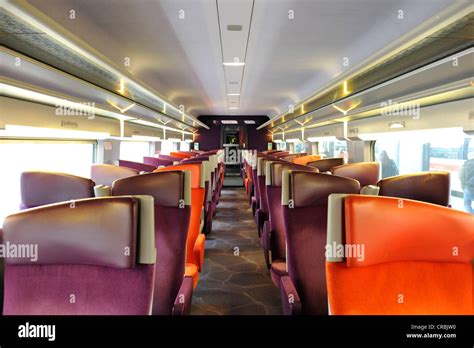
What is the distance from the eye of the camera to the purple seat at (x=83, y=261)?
138 centimetres

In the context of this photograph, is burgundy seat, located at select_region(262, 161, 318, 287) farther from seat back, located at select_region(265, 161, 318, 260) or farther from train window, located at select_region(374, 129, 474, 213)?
train window, located at select_region(374, 129, 474, 213)

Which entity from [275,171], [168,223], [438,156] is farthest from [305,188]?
[438,156]

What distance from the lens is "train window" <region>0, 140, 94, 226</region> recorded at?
350 cm

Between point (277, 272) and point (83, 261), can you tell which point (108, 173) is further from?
point (83, 261)

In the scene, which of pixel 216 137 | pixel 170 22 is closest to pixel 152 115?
pixel 170 22

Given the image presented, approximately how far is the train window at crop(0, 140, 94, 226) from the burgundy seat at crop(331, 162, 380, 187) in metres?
3.02

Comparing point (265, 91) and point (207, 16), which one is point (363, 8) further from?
point (265, 91)

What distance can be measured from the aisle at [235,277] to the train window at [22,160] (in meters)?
2.11

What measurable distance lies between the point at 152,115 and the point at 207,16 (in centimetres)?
392

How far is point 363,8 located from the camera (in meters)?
2.88

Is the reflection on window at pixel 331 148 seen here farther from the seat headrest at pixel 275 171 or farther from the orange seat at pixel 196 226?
the orange seat at pixel 196 226

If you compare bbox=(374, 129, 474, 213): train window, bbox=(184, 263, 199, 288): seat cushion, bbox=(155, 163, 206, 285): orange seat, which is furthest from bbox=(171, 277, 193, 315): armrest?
bbox=(374, 129, 474, 213): train window

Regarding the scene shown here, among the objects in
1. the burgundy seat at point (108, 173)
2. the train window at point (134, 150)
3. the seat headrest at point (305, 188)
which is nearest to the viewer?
the seat headrest at point (305, 188)

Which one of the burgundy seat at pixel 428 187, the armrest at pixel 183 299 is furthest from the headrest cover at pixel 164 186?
the burgundy seat at pixel 428 187
